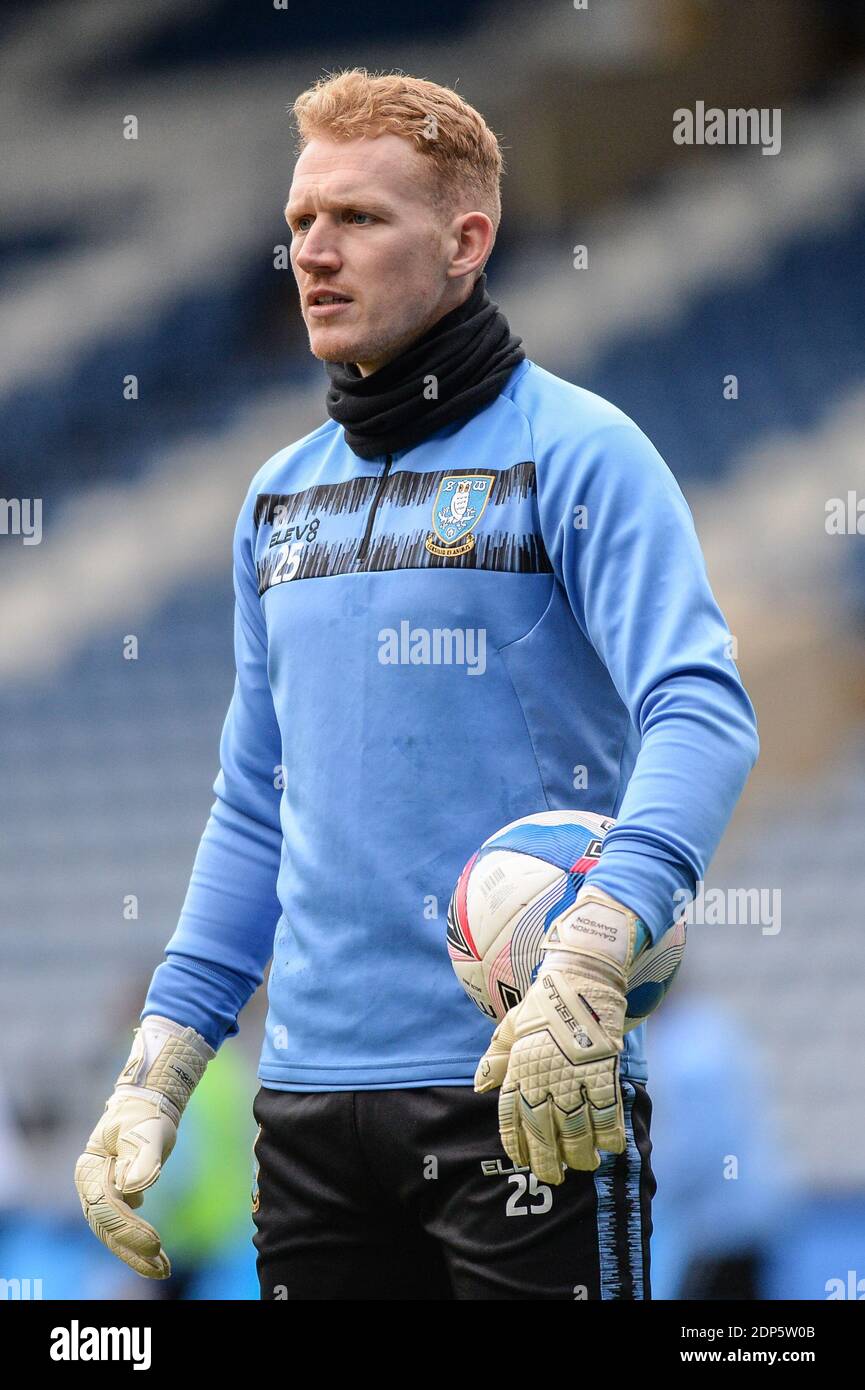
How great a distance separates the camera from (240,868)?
225 cm

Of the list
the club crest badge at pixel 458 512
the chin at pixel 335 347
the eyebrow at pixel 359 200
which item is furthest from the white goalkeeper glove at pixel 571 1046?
the eyebrow at pixel 359 200

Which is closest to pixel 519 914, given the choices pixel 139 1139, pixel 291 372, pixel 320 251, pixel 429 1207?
pixel 429 1207

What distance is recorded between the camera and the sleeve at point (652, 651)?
1.68 meters

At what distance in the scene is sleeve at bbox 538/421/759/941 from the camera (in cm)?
168

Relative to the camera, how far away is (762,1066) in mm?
5660

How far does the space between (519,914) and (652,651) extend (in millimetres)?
302

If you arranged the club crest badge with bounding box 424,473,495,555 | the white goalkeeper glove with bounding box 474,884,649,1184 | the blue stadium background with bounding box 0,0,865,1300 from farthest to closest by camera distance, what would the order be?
the blue stadium background with bounding box 0,0,865,1300 → the club crest badge with bounding box 424,473,495,555 → the white goalkeeper glove with bounding box 474,884,649,1184

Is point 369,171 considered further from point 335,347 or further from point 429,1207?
point 429,1207

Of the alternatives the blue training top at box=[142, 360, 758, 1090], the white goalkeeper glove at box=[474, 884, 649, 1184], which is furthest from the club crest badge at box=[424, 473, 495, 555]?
the white goalkeeper glove at box=[474, 884, 649, 1184]

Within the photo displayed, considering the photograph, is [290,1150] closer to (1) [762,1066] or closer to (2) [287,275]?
(1) [762,1066]

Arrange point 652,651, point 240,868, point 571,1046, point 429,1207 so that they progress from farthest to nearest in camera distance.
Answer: point 240,868 → point 429,1207 → point 652,651 → point 571,1046

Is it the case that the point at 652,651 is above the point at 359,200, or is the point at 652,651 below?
below

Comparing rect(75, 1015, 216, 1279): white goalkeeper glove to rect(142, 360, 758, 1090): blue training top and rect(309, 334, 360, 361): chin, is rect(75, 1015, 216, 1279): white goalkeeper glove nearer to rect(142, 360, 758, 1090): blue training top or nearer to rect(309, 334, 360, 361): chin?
rect(142, 360, 758, 1090): blue training top

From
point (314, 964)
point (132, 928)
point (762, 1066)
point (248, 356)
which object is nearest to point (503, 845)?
point (314, 964)
